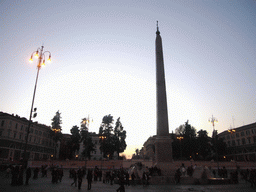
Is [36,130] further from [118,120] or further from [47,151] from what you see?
[118,120]

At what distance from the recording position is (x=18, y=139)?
56688 mm

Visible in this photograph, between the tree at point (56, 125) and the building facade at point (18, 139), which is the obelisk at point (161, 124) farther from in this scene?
the tree at point (56, 125)

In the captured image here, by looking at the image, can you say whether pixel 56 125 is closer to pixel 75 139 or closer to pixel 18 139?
pixel 75 139

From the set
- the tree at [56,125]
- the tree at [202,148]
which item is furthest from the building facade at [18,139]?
the tree at [202,148]

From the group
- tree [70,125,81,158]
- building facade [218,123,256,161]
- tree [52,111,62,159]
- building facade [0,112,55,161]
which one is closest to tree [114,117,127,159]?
tree [70,125,81,158]

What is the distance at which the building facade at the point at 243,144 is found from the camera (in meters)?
64.4

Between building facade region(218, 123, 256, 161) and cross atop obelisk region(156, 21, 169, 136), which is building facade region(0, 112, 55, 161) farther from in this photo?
building facade region(218, 123, 256, 161)

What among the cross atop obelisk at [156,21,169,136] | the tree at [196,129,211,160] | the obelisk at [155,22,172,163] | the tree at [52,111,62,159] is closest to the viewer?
the obelisk at [155,22,172,163]

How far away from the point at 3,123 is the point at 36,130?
14863mm

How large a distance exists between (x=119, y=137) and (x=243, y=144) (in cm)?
4320

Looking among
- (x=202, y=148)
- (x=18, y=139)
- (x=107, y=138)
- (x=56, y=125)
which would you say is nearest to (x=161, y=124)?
(x=107, y=138)

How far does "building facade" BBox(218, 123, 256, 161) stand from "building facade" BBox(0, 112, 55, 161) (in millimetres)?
63340

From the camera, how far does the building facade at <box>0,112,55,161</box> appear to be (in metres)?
51.6

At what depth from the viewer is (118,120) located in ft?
210
